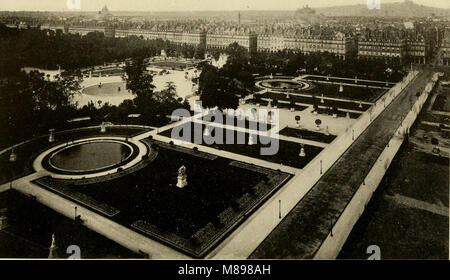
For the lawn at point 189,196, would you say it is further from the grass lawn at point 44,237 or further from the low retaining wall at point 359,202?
the low retaining wall at point 359,202

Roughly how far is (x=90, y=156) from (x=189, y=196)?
15.0 m

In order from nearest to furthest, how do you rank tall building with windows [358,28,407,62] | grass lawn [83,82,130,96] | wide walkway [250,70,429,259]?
wide walkway [250,70,429,259]
grass lawn [83,82,130,96]
tall building with windows [358,28,407,62]

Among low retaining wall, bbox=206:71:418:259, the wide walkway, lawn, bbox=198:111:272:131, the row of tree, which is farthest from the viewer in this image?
the row of tree

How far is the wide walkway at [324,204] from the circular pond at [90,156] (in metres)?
19.4

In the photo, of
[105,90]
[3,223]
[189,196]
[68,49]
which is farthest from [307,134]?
[68,49]

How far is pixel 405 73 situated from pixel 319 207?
258ft

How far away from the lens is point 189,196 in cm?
3128

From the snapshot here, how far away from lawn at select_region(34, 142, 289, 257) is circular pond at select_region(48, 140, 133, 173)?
393 cm

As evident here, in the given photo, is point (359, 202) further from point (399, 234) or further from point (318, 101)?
point (318, 101)

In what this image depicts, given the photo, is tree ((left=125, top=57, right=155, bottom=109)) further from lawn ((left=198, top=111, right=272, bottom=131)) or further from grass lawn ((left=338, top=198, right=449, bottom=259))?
grass lawn ((left=338, top=198, right=449, bottom=259))

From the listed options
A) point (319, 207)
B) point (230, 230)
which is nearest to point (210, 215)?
point (230, 230)

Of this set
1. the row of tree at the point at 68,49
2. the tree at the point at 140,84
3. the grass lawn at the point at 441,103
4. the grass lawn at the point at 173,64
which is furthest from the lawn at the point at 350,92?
the row of tree at the point at 68,49

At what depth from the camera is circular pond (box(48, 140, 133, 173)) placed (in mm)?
37469

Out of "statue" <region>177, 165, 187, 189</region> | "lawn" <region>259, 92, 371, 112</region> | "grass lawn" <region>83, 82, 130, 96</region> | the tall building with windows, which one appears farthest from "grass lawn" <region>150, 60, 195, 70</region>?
"statue" <region>177, 165, 187, 189</region>
